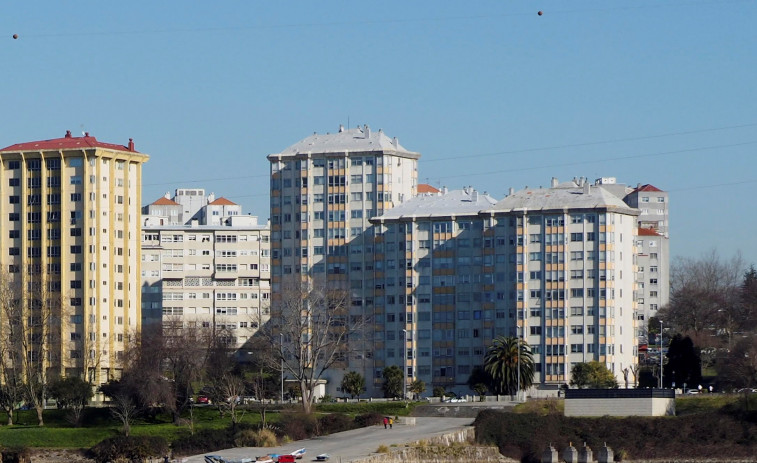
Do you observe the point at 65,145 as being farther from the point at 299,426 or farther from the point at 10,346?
the point at 299,426

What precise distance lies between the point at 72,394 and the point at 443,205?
173ft

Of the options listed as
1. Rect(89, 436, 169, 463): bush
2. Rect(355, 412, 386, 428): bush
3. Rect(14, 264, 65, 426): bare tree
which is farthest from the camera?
Rect(14, 264, 65, 426): bare tree

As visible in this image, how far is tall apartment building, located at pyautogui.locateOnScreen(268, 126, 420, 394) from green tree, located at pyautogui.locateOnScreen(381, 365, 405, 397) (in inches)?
429

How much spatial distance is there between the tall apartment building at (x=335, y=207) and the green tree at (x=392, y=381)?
10.9 m

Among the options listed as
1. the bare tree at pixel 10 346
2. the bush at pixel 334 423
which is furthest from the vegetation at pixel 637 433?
the bare tree at pixel 10 346

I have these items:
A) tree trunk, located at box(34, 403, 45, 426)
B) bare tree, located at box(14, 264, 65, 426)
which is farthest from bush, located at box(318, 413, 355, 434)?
bare tree, located at box(14, 264, 65, 426)

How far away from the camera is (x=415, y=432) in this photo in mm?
117750

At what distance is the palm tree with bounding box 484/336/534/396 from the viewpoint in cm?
15312

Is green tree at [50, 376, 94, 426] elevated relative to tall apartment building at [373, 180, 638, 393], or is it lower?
lower

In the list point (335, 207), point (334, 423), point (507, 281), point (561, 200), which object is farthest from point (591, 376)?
point (334, 423)

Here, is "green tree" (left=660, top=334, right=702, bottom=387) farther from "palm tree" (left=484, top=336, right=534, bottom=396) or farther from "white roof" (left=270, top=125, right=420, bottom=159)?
"white roof" (left=270, top=125, right=420, bottom=159)

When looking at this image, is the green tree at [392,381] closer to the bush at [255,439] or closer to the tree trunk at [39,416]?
the tree trunk at [39,416]

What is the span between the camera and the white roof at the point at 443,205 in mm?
175875

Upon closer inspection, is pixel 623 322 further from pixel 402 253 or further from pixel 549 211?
pixel 402 253
